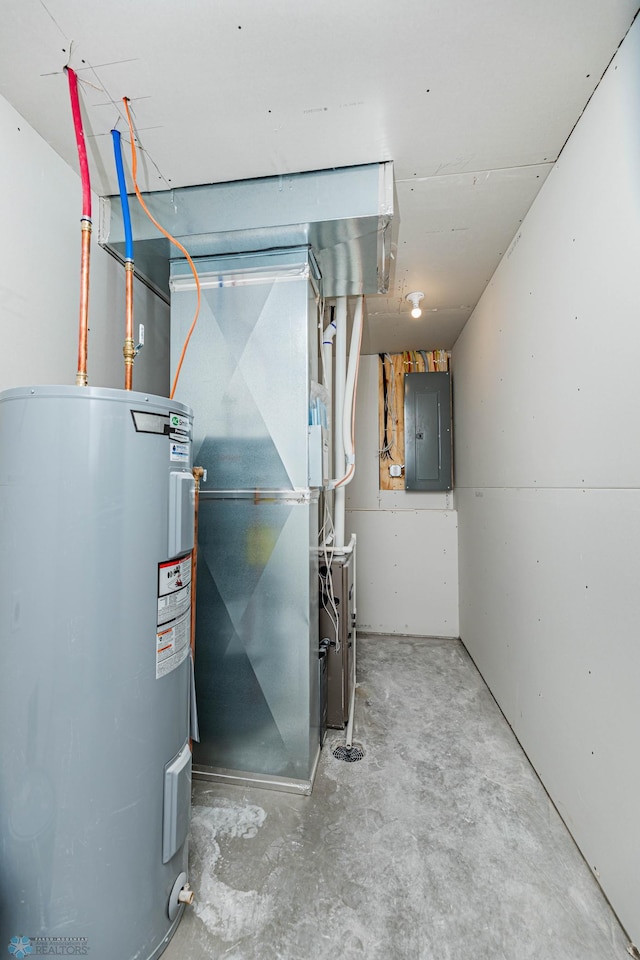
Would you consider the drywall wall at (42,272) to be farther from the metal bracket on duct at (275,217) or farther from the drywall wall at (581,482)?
the drywall wall at (581,482)

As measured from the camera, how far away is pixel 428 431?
3729 millimetres

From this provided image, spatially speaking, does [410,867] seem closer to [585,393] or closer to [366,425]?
[585,393]

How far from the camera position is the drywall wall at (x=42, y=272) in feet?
4.55

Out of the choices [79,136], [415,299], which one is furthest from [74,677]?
[415,299]

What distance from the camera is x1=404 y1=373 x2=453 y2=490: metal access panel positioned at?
146 inches

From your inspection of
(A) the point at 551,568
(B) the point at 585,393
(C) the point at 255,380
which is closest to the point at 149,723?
(C) the point at 255,380

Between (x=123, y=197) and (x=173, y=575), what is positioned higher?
(x=123, y=197)

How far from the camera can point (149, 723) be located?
1058mm

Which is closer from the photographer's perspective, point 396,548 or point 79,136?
point 79,136

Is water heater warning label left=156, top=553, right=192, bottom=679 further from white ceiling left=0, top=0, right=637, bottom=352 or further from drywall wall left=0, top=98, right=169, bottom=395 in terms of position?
white ceiling left=0, top=0, right=637, bottom=352

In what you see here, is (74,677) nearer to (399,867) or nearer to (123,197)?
(399,867)

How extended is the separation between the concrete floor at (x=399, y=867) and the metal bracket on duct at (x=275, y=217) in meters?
2.39

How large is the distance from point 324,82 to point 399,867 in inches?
103

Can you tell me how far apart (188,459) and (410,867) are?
61.1 inches
